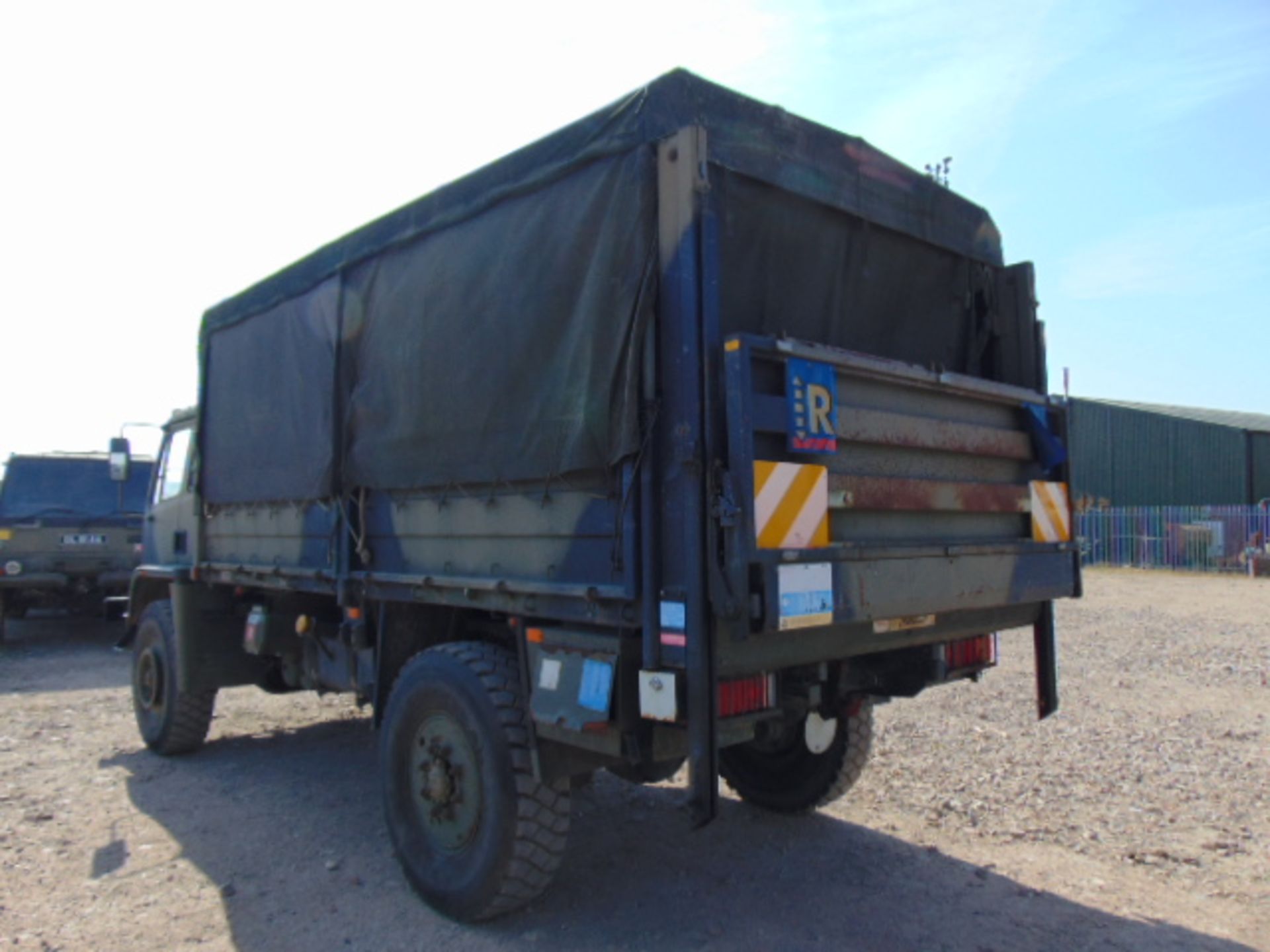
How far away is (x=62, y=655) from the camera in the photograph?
11.7m

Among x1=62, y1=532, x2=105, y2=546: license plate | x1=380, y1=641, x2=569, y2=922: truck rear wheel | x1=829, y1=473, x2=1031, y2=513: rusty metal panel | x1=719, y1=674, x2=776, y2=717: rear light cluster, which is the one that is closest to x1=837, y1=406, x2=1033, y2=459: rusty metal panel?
x1=829, y1=473, x2=1031, y2=513: rusty metal panel

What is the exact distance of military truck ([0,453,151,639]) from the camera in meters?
12.1

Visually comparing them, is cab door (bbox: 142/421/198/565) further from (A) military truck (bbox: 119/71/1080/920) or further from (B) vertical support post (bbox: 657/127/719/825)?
(B) vertical support post (bbox: 657/127/719/825)

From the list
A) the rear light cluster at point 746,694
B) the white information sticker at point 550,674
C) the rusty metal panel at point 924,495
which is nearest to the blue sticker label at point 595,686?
the white information sticker at point 550,674

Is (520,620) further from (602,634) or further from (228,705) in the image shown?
(228,705)

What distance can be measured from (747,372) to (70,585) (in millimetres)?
12172

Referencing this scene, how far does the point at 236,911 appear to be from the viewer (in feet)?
13.1

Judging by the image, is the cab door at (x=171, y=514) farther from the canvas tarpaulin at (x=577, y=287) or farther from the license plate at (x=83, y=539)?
the license plate at (x=83, y=539)

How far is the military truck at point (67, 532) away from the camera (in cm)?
1209

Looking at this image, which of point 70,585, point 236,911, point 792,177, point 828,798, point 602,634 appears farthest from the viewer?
point 70,585

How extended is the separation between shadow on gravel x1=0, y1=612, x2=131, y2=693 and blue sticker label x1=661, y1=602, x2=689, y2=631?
21.2 feet

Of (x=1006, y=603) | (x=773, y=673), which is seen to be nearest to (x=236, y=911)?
(x=773, y=673)

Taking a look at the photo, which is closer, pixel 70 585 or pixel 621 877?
pixel 621 877

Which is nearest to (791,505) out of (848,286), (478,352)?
(848,286)
